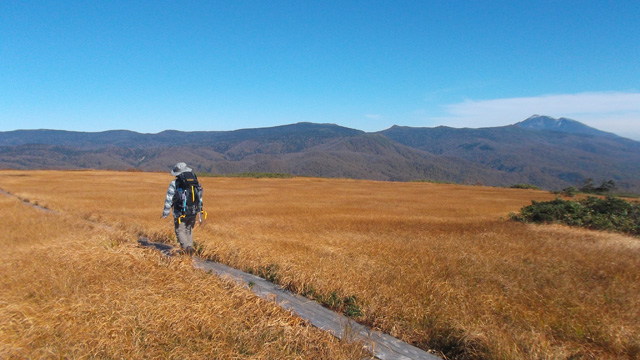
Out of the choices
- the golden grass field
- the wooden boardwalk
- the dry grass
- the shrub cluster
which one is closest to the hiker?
A: the golden grass field

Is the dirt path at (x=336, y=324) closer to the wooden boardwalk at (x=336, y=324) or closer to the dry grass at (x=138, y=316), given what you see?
the wooden boardwalk at (x=336, y=324)

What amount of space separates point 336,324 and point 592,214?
13747 mm

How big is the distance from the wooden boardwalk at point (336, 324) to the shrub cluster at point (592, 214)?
12.1 metres

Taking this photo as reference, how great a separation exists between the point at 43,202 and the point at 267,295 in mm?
20940

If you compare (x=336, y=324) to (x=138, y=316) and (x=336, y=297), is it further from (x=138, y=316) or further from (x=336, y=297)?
(x=138, y=316)

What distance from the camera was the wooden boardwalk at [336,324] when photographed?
419 centimetres

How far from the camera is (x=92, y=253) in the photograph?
703 centimetres

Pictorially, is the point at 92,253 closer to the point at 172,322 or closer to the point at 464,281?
the point at 172,322

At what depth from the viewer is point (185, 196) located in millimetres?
7969

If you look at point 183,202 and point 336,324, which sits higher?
point 183,202

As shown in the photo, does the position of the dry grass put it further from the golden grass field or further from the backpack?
the backpack

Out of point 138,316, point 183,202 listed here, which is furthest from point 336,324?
point 183,202

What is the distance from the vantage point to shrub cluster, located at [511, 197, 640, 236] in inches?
487

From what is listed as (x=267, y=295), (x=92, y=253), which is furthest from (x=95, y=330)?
(x=92, y=253)
